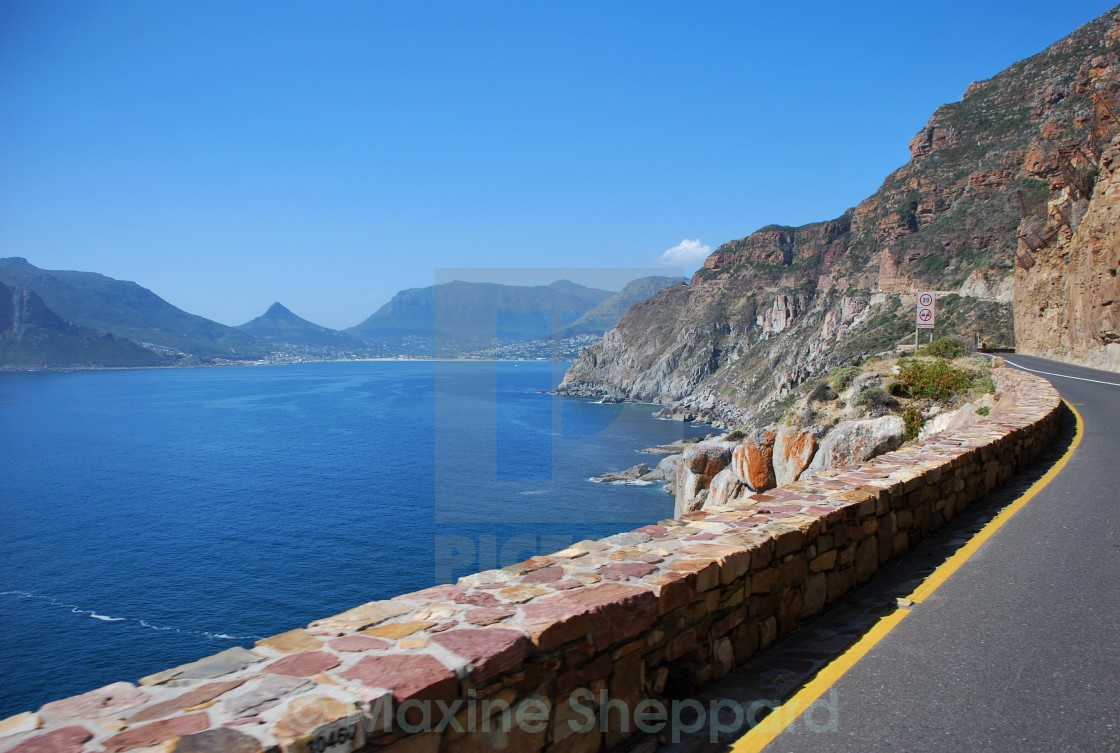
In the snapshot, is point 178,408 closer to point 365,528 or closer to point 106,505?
point 106,505

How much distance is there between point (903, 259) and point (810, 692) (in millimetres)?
78791

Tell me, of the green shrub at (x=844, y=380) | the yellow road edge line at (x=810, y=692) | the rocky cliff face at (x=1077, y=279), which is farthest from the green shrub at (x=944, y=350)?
the yellow road edge line at (x=810, y=692)

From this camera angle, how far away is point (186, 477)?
188 ft

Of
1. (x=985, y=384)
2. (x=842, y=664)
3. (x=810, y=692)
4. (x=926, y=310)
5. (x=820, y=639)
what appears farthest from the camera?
(x=926, y=310)

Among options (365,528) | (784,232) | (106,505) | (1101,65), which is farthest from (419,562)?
(784,232)

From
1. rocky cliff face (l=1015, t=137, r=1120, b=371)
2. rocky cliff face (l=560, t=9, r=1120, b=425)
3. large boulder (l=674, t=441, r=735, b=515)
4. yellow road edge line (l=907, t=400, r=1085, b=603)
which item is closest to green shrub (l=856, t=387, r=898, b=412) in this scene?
large boulder (l=674, t=441, r=735, b=515)

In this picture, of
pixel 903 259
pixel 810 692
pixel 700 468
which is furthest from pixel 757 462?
pixel 903 259

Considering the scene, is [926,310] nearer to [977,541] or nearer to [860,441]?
[860,441]

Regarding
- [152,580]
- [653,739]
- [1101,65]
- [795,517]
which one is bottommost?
[152,580]

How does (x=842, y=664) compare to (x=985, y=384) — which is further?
(x=985, y=384)

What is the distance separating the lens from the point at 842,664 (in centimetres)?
428

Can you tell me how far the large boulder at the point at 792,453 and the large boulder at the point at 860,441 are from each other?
3.97 feet

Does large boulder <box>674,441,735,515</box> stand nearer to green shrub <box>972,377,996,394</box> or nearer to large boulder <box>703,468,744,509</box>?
large boulder <box>703,468,744,509</box>

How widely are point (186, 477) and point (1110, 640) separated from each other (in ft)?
207
